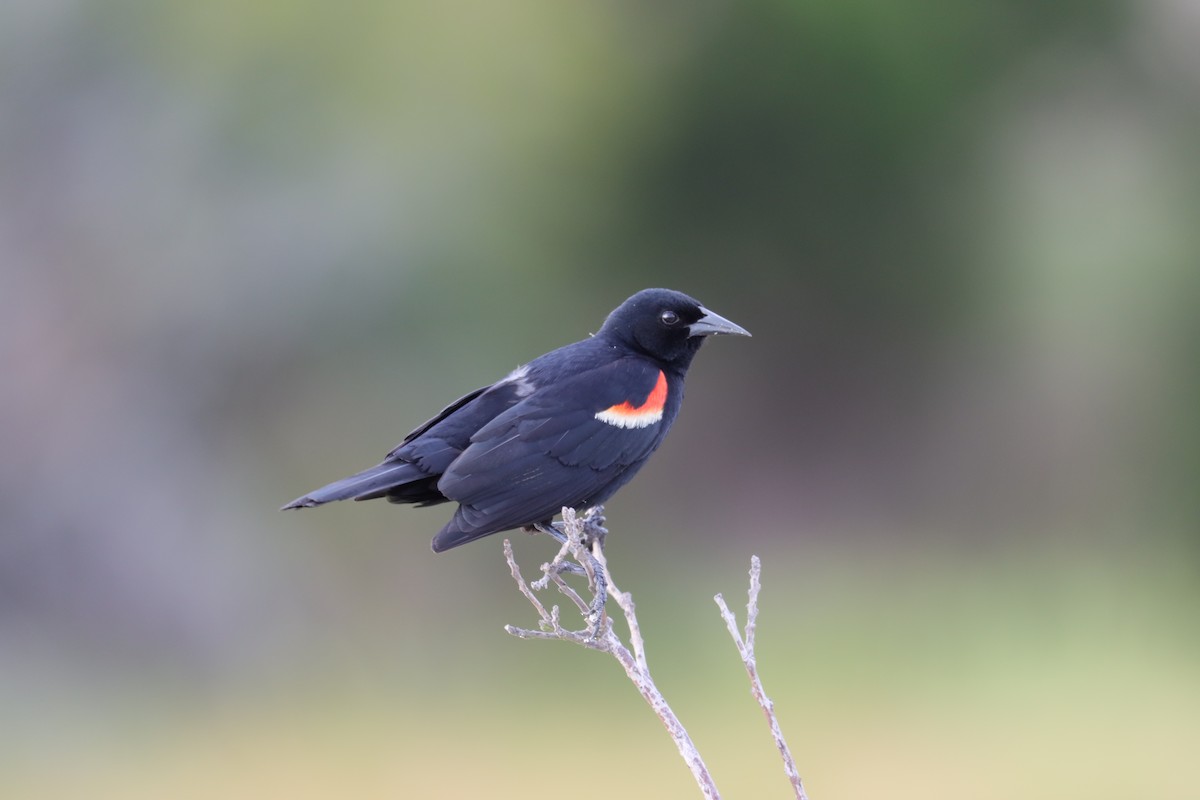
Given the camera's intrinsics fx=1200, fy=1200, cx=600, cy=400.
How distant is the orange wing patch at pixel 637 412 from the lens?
3.07 metres

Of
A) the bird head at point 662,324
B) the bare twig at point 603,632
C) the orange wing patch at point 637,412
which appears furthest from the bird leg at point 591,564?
the bird head at point 662,324

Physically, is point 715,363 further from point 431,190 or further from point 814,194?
point 431,190

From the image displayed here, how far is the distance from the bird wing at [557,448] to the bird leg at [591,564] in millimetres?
87

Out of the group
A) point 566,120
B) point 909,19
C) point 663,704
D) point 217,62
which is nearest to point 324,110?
point 217,62

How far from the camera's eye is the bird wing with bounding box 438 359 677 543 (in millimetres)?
2871

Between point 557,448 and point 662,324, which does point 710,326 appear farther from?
point 557,448

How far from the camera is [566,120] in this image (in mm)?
8688

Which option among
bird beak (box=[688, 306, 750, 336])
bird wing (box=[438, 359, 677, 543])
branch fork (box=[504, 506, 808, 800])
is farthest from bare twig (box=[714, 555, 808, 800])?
bird beak (box=[688, 306, 750, 336])

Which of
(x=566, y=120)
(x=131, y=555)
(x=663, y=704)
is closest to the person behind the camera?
→ (x=663, y=704)

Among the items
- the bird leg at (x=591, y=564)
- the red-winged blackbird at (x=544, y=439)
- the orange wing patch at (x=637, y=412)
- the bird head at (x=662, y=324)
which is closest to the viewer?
the bird leg at (x=591, y=564)

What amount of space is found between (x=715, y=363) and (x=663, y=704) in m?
6.96

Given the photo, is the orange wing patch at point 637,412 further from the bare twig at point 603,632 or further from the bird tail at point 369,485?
the bird tail at point 369,485

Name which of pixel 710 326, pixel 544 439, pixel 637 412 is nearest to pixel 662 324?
pixel 710 326

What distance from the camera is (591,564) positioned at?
2.54 meters
